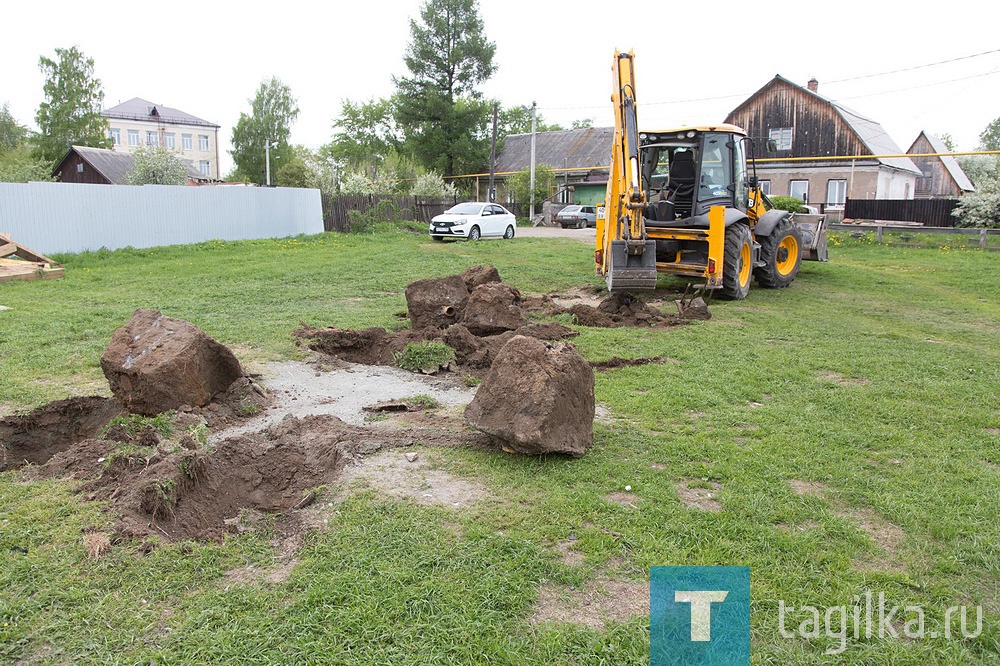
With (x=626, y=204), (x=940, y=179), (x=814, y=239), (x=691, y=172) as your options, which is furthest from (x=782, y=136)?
(x=626, y=204)

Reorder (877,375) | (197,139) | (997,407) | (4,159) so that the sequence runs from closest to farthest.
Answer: (997,407)
(877,375)
(4,159)
(197,139)

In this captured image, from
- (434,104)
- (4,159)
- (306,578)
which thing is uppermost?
(434,104)

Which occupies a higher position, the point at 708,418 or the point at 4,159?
the point at 4,159

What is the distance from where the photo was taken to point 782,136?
133ft

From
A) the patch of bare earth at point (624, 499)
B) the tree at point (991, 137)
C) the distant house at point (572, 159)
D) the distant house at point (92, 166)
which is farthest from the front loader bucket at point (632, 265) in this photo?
the tree at point (991, 137)

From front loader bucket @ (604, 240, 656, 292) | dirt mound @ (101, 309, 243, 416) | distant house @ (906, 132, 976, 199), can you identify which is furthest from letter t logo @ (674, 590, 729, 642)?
distant house @ (906, 132, 976, 199)

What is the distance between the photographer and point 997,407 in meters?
6.29

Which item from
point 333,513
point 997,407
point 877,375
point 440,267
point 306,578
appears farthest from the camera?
point 440,267

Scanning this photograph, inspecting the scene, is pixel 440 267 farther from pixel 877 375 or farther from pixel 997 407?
pixel 997 407

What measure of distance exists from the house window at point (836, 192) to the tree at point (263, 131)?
54028 millimetres

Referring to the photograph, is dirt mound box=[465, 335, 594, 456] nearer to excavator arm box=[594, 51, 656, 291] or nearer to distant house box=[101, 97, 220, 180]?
excavator arm box=[594, 51, 656, 291]

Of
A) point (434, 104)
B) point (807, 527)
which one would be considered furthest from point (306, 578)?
point (434, 104)

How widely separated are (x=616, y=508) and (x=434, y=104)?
164 ft

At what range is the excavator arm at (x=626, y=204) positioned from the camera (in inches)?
436
